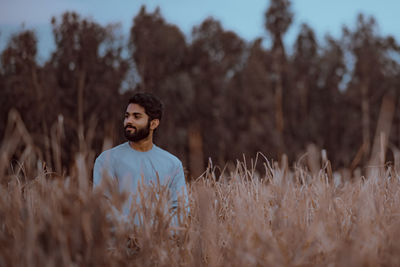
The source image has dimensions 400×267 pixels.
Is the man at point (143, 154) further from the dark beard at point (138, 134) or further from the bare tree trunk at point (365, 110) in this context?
the bare tree trunk at point (365, 110)

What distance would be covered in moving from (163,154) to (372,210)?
1.67m

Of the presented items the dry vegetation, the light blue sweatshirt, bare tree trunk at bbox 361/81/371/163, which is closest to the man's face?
the light blue sweatshirt

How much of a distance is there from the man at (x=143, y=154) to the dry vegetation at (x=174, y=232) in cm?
39

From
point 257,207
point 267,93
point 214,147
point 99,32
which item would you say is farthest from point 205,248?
point 267,93

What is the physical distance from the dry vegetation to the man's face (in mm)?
665

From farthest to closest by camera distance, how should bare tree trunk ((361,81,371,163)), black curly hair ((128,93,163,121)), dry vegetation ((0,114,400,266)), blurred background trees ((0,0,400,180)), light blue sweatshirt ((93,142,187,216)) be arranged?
bare tree trunk ((361,81,371,163)) → blurred background trees ((0,0,400,180)) → black curly hair ((128,93,163,121)) → light blue sweatshirt ((93,142,187,216)) → dry vegetation ((0,114,400,266))

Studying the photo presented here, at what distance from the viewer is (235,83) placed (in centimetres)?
2606

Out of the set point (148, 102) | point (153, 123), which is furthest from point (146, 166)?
point (148, 102)

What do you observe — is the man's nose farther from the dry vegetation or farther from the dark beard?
the dry vegetation

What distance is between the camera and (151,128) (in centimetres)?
368

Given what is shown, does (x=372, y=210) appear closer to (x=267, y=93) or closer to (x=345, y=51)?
(x=267, y=93)

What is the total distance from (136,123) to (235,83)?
22799mm

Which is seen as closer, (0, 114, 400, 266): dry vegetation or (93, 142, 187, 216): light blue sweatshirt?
(0, 114, 400, 266): dry vegetation

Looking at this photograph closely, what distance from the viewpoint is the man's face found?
3.54 meters
